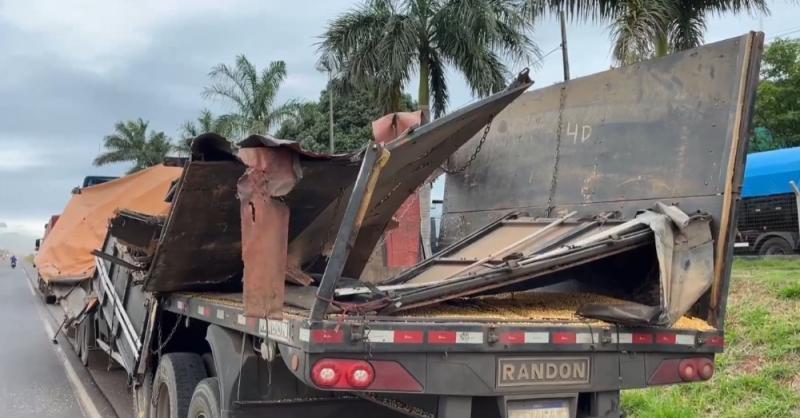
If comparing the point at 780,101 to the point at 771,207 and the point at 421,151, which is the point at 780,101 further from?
the point at 421,151

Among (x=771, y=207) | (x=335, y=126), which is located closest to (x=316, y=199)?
(x=771, y=207)

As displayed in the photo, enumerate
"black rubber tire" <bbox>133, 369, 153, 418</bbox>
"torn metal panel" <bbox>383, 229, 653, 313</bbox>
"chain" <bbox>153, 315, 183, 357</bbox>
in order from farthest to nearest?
1. "black rubber tire" <bbox>133, 369, 153, 418</bbox>
2. "chain" <bbox>153, 315, 183, 357</bbox>
3. "torn metal panel" <bbox>383, 229, 653, 313</bbox>

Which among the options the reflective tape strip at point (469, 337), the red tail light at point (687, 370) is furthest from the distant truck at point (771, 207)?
the reflective tape strip at point (469, 337)

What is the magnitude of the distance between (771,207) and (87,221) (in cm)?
1614

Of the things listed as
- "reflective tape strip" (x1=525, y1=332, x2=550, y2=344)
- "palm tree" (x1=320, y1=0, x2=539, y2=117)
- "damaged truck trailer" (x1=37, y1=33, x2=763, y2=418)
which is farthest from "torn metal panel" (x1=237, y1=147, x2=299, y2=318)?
"palm tree" (x1=320, y1=0, x2=539, y2=117)

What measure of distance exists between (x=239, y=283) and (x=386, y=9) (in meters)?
13.0

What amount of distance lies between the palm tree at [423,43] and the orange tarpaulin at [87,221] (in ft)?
27.3

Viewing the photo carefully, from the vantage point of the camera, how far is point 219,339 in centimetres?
452

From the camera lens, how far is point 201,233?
5.29 metres

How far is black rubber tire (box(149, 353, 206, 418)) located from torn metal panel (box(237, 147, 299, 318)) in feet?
4.92

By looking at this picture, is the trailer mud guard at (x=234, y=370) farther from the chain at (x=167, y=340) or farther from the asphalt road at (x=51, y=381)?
the asphalt road at (x=51, y=381)

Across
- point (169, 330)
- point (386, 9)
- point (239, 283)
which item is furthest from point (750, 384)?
point (386, 9)

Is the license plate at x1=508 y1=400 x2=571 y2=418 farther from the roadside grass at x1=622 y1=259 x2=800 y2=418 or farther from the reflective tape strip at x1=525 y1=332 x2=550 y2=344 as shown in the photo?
the roadside grass at x1=622 y1=259 x2=800 y2=418

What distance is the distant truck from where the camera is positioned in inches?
709
